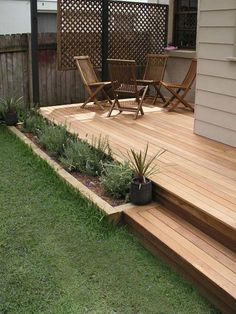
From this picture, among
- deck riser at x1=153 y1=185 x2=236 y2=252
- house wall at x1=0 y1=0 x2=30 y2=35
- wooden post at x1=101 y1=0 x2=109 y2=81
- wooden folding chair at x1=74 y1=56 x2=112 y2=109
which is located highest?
house wall at x1=0 y1=0 x2=30 y2=35

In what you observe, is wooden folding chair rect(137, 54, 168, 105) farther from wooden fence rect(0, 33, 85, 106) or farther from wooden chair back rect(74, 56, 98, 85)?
wooden fence rect(0, 33, 85, 106)

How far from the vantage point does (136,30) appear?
7781mm

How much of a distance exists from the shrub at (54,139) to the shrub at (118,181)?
4.03 ft

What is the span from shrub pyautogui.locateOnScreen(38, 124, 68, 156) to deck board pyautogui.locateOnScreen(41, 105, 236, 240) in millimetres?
240

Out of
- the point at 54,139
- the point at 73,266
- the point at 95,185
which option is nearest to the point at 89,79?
the point at 54,139

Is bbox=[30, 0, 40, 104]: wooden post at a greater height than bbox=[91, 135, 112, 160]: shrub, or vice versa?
bbox=[30, 0, 40, 104]: wooden post

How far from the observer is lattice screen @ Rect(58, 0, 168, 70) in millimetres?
6809

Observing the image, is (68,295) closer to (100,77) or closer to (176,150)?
(176,150)

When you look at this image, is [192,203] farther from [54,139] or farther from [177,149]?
[54,139]

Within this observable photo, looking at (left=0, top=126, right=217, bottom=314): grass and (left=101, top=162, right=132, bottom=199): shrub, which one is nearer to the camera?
(left=0, top=126, right=217, bottom=314): grass

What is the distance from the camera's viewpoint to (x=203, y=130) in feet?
16.1

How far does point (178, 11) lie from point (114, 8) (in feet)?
4.07

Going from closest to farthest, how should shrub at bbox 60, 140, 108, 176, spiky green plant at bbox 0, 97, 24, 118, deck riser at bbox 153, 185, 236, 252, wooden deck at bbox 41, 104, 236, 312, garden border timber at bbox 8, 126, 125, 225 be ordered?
wooden deck at bbox 41, 104, 236, 312
deck riser at bbox 153, 185, 236, 252
garden border timber at bbox 8, 126, 125, 225
shrub at bbox 60, 140, 108, 176
spiky green plant at bbox 0, 97, 24, 118

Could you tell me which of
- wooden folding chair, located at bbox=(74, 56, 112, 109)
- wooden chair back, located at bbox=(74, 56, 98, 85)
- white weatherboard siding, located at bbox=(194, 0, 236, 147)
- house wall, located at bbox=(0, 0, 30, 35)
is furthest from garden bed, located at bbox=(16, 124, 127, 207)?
house wall, located at bbox=(0, 0, 30, 35)
